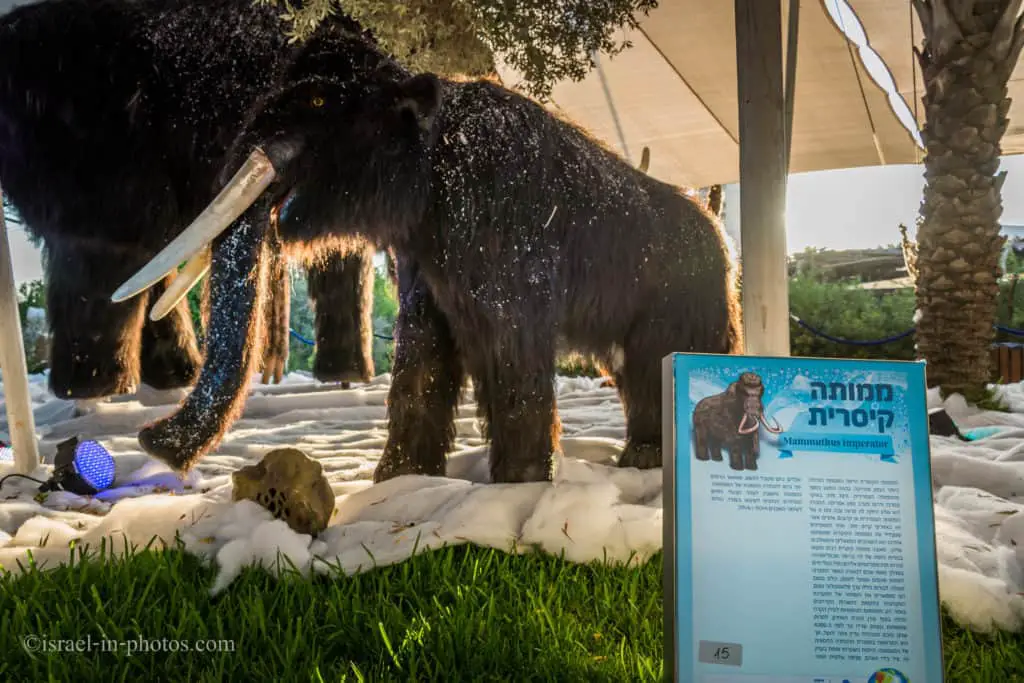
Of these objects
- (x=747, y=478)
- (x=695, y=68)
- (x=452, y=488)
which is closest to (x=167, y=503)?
(x=452, y=488)

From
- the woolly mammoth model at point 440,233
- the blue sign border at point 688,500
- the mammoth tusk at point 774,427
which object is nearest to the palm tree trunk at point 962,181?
the woolly mammoth model at point 440,233

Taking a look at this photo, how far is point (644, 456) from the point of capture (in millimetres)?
2021

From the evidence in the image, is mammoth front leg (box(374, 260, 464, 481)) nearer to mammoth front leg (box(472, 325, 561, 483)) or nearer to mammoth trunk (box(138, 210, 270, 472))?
mammoth front leg (box(472, 325, 561, 483))

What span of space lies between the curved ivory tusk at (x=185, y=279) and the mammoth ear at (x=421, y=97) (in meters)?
0.46

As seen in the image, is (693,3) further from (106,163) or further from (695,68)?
(106,163)

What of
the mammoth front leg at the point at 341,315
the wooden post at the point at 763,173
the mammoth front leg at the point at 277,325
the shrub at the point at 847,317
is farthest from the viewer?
the shrub at the point at 847,317

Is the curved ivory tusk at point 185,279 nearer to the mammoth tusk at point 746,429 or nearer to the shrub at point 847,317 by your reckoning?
the mammoth tusk at point 746,429

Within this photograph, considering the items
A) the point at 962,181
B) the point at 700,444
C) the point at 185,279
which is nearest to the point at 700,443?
the point at 700,444

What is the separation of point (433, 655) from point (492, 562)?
1.07 ft

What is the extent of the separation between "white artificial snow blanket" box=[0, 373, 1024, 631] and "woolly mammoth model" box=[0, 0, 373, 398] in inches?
9.4

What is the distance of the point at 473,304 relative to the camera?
166cm

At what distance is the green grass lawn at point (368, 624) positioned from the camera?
3.63ft

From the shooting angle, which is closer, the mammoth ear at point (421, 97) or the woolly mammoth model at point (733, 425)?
the woolly mammoth model at point (733, 425)

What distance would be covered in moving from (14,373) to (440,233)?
4.04 ft
